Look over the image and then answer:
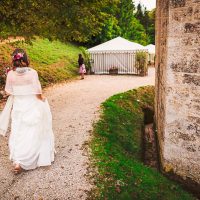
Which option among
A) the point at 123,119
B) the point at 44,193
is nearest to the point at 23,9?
the point at 123,119

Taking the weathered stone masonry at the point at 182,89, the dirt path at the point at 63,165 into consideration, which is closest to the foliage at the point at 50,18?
the dirt path at the point at 63,165

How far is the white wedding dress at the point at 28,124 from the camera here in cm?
593

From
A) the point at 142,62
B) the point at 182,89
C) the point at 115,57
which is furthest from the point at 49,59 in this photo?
the point at 182,89

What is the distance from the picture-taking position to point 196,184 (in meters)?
6.77

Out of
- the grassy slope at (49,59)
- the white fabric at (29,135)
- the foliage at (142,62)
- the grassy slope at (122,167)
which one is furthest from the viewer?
the foliage at (142,62)

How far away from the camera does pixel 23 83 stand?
19.5 ft

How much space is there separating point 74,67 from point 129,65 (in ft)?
12.1

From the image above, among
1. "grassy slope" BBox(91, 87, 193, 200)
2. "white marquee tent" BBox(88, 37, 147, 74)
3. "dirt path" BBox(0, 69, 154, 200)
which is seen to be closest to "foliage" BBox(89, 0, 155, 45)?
"white marquee tent" BBox(88, 37, 147, 74)

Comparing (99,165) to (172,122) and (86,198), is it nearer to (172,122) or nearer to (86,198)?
(86,198)

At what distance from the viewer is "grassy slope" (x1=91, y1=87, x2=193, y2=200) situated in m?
5.83

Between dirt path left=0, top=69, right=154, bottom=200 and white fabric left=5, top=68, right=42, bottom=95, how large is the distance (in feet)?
5.09

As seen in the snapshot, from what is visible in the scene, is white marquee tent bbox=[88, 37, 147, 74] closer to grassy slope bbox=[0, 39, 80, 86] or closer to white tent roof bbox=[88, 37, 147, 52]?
white tent roof bbox=[88, 37, 147, 52]

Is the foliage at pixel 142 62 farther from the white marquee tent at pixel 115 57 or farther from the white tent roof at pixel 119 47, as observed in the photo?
the white tent roof at pixel 119 47

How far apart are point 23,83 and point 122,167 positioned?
Result: 8.76 feet
